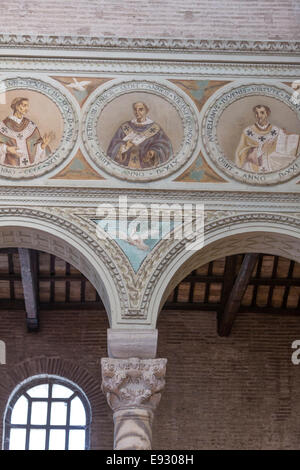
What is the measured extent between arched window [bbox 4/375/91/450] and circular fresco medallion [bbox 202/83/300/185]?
5.86 metres

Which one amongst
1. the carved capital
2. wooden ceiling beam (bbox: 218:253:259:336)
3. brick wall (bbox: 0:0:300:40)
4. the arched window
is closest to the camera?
the carved capital

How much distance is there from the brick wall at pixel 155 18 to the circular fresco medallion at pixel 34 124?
3.33 feet

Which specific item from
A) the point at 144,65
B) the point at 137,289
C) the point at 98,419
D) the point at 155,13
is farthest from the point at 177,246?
the point at 98,419

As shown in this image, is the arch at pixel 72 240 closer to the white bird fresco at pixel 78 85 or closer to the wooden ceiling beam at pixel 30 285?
the white bird fresco at pixel 78 85

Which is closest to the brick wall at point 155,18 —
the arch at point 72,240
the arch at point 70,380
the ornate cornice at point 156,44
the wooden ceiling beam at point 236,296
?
the ornate cornice at point 156,44

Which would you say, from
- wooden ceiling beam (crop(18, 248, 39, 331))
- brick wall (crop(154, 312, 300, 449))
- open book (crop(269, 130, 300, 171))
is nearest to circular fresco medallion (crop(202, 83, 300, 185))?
open book (crop(269, 130, 300, 171))

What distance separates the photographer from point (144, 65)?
14.1m

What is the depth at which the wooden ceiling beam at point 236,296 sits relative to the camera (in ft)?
52.7

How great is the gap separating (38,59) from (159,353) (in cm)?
620

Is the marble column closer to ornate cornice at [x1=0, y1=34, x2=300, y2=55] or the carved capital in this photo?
the carved capital

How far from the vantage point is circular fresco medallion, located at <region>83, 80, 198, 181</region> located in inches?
539

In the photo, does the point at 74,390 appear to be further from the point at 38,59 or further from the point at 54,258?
the point at 38,59

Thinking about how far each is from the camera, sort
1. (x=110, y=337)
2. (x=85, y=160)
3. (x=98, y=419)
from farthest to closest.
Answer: (x=98, y=419) → (x=85, y=160) → (x=110, y=337)

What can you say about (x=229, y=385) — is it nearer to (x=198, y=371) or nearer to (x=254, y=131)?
(x=198, y=371)
